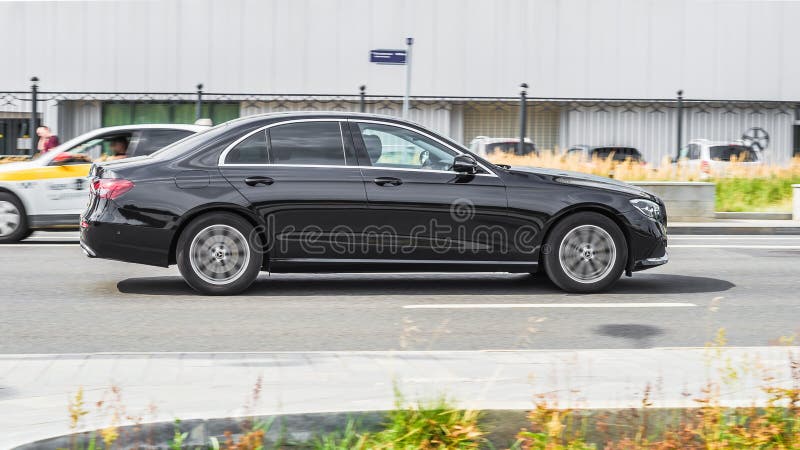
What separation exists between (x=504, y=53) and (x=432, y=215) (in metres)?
27.4

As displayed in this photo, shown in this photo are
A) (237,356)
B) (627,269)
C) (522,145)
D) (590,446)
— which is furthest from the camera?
(522,145)

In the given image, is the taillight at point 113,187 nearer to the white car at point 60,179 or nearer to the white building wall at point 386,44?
the white car at point 60,179

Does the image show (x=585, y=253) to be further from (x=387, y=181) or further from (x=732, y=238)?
(x=732, y=238)

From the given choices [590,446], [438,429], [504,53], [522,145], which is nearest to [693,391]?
[590,446]

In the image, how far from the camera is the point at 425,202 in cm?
912

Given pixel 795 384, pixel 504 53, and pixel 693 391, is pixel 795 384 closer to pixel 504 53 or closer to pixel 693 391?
pixel 693 391

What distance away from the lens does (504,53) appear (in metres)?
35.7

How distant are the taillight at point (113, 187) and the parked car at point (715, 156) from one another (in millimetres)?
13737

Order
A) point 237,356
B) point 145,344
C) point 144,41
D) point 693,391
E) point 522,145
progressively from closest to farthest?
point 693,391, point 237,356, point 145,344, point 522,145, point 144,41

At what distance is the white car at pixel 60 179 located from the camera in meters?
13.3

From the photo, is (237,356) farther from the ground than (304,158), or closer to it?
closer to it

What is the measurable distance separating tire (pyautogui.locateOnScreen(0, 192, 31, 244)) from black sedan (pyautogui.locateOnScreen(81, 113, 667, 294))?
15.2ft

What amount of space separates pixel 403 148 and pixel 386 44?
2649cm

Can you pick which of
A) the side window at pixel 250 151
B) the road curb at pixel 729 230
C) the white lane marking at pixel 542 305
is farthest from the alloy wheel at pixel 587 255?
the road curb at pixel 729 230
